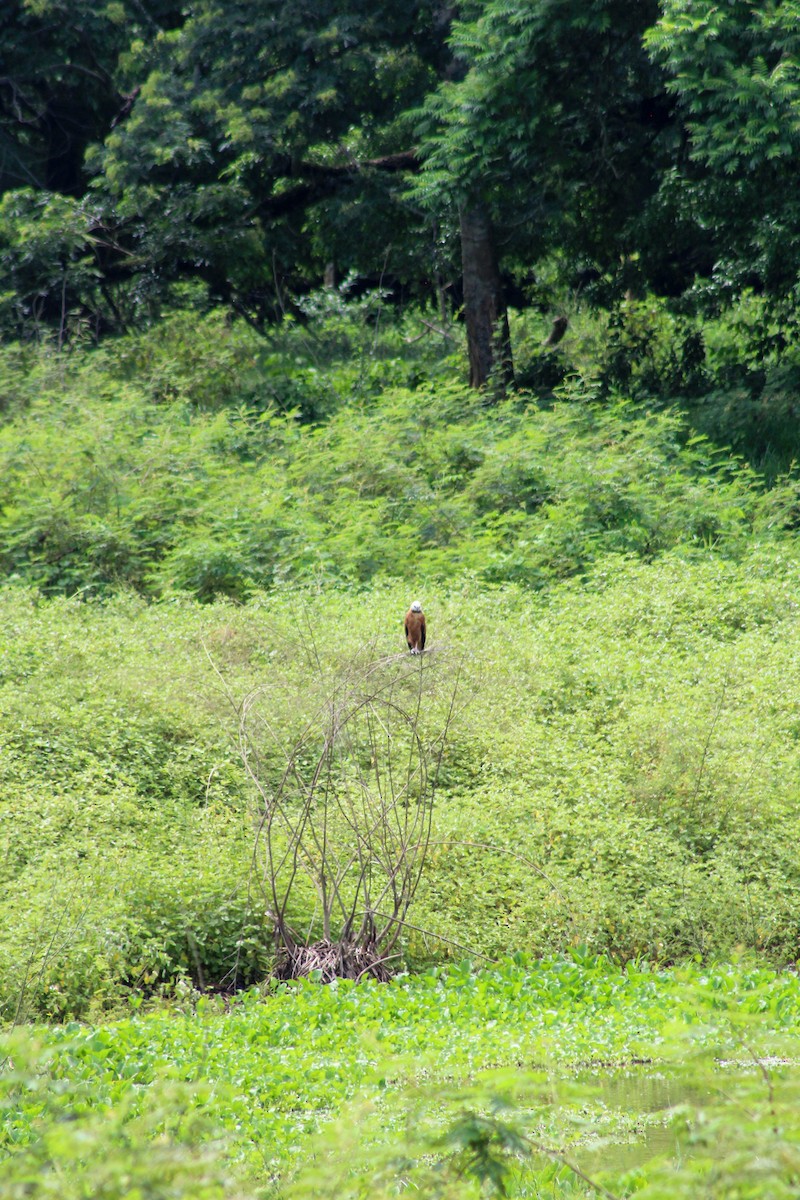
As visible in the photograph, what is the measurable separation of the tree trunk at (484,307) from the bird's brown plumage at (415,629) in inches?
318

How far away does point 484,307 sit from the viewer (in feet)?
52.3

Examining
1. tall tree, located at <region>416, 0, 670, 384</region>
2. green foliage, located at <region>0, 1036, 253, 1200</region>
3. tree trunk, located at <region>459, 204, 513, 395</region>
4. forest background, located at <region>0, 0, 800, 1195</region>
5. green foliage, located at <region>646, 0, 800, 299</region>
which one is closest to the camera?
green foliage, located at <region>0, 1036, 253, 1200</region>

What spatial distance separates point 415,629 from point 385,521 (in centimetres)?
449

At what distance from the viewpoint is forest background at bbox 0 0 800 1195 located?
258 inches

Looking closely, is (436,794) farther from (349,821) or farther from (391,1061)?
(391,1061)

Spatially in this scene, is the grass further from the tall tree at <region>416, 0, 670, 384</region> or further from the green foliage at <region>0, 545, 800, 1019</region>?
the tall tree at <region>416, 0, 670, 384</region>

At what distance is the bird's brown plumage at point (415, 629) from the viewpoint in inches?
319

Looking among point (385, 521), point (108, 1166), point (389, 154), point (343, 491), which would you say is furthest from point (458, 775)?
point (389, 154)

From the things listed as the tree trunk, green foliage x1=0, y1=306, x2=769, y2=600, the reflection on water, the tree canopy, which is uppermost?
the tree canopy

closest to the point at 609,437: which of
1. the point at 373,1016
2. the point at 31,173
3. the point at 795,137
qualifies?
the point at 795,137

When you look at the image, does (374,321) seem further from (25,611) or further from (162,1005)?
(162,1005)

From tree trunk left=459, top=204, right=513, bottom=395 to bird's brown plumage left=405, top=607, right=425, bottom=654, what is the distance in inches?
318

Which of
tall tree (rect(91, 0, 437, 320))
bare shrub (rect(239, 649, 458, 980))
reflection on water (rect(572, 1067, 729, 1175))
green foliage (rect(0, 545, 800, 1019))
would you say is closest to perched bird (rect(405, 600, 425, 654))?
bare shrub (rect(239, 649, 458, 980))

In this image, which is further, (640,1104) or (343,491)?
(343,491)
